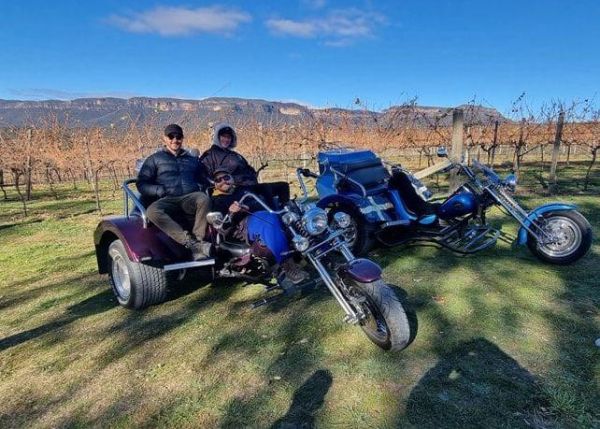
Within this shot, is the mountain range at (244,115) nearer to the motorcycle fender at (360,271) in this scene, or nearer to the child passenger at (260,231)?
the child passenger at (260,231)

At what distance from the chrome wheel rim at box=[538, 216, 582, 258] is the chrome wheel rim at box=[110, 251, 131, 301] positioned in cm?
399

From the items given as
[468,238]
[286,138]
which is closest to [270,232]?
[468,238]

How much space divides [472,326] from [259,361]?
1.51 metres

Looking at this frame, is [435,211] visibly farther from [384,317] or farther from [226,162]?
[384,317]

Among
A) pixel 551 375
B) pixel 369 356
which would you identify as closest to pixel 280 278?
pixel 369 356

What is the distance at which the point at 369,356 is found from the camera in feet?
9.20

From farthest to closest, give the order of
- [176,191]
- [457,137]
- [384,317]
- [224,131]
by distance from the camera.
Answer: [457,137], [224,131], [176,191], [384,317]

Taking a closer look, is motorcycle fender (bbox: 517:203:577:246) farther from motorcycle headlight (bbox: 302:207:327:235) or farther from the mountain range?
the mountain range

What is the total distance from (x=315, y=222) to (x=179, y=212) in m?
1.49

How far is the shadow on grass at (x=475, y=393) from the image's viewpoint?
217 cm

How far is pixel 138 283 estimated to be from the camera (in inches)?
147


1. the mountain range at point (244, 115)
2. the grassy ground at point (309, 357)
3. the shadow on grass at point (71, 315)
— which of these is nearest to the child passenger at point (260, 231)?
the grassy ground at point (309, 357)

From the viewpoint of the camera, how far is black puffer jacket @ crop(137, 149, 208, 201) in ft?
13.3

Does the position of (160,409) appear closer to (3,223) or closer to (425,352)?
(425,352)
